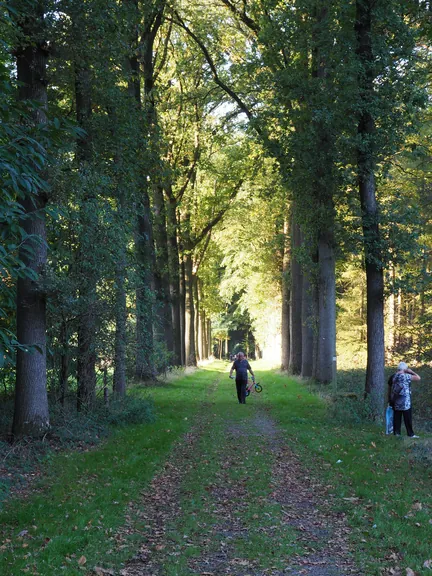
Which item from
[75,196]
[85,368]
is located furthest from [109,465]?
[75,196]

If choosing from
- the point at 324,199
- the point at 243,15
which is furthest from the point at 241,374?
the point at 243,15

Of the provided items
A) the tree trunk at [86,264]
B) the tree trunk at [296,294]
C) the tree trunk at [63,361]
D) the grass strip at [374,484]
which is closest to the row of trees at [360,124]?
the grass strip at [374,484]

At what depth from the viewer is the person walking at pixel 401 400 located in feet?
43.2

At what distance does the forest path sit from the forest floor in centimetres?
2

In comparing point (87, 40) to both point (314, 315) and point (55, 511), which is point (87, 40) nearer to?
point (55, 511)

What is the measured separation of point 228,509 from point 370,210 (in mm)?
9767

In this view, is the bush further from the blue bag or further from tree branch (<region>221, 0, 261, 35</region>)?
tree branch (<region>221, 0, 261, 35</region>)

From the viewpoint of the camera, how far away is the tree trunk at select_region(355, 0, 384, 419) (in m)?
14.6

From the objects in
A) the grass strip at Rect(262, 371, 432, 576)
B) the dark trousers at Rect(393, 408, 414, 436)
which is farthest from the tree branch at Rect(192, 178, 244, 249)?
the dark trousers at Rect(393, 408, 414, 436)

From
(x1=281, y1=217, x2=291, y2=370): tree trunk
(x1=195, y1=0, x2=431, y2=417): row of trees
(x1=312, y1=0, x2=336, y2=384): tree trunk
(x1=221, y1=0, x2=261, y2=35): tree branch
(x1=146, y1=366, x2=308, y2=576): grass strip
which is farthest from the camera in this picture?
(x1=281, y1=217, x2=291, y2=370): tree trunk

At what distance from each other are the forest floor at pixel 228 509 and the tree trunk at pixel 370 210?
2089 millimetres

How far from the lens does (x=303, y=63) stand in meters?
21.6

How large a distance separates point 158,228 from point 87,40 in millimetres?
16726

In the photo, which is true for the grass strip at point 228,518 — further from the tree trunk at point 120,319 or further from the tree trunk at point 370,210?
Result: the tree trunk at point 370,210
